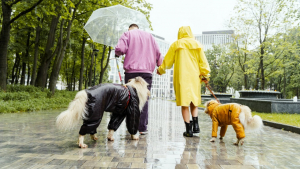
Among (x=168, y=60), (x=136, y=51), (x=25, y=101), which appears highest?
(x=136, y=51)

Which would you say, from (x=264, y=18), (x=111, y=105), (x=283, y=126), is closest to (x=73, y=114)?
(x=111, y=105)

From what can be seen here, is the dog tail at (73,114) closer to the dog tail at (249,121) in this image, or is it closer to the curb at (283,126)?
the dog tail at (249,121)

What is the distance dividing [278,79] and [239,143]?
148ft

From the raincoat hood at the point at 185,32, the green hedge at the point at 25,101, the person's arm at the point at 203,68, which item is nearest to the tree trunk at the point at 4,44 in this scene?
the green hedge at the point at 25,101

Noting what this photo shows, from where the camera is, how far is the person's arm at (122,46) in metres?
4.79

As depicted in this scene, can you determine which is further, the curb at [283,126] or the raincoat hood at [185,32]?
the curb at [283,126]

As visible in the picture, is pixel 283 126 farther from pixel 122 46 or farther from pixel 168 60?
pixel 122 46

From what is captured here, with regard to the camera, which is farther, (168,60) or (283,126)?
(283,126)

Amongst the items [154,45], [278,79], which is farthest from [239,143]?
[278,79]

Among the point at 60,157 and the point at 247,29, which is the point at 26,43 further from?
the point at 247,29

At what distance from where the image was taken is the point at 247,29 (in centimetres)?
2888

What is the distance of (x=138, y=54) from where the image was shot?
4945mm

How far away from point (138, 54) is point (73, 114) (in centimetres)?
210

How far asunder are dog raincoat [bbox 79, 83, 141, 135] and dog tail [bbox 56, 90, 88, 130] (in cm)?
8
